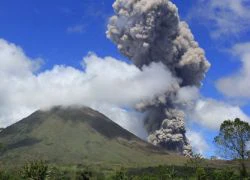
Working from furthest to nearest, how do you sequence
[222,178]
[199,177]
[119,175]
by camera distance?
[119,175]
[222,178]
[199,177]

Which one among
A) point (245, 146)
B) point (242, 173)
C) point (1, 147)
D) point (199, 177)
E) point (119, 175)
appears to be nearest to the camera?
point (245, 146)

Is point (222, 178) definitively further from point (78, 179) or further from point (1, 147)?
point (1, 147)

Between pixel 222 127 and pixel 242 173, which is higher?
pixel 222 127

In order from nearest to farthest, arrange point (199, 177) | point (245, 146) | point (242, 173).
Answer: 1. point (245, 146)
2. point (242, 173)
3. point (199, 177)

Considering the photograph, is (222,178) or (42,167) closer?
(42,167)

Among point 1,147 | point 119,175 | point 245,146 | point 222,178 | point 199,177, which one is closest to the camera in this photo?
point 245,146

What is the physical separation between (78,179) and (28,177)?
35830 mm

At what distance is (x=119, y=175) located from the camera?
132m

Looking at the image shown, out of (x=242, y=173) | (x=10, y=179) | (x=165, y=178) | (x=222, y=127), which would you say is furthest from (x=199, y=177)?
(x=10, y=179)

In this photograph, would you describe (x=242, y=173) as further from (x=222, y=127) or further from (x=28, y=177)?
(x=28, y=177)

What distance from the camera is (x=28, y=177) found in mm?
81312

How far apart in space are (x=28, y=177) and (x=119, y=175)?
A: 5415 cm

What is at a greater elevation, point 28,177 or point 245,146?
point 245,146

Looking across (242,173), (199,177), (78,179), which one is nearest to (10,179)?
(78,179)
